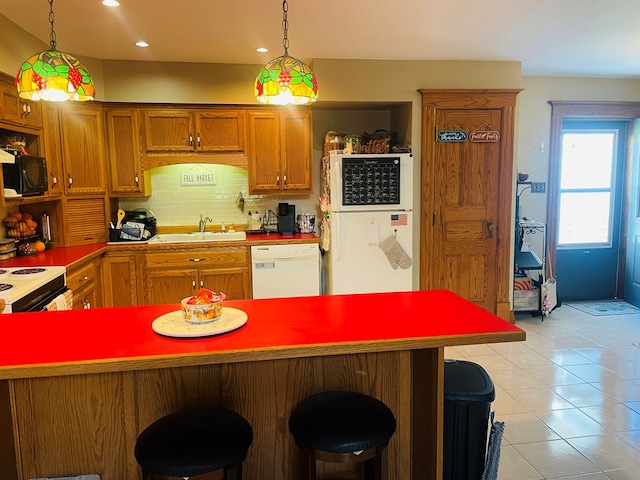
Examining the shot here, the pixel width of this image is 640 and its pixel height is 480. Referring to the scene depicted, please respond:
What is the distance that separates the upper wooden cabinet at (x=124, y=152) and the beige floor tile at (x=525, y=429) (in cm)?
360

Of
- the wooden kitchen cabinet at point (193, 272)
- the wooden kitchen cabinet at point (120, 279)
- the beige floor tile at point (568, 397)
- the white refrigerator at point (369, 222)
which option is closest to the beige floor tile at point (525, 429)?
the beige floor tile at point (568, 397)

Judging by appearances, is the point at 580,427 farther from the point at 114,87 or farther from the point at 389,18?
the point at 114,87

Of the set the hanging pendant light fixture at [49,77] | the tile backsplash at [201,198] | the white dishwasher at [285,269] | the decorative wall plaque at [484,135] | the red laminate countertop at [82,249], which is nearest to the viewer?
the hanging pendant light fixture at [49,77]

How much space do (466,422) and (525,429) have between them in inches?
48.1

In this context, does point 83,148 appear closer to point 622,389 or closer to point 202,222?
point 202,222

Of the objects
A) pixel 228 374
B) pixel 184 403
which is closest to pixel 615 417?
pixel 228 374

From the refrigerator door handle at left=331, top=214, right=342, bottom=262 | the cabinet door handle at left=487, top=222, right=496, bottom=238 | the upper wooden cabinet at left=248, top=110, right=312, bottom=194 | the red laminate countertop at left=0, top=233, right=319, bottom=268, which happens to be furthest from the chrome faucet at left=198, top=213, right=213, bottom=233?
the cabinet door handle at left=487, top=222, right=496, bottom=238

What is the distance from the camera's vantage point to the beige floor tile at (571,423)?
9.52 feet

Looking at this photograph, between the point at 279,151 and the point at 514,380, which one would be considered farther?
the point at 279,151

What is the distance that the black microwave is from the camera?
3.32 metres

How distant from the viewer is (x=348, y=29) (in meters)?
3.59

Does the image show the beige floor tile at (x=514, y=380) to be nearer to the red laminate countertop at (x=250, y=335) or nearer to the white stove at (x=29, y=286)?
the red laminate countertop at (x=250, y=335)

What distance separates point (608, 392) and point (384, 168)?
2.38 metres

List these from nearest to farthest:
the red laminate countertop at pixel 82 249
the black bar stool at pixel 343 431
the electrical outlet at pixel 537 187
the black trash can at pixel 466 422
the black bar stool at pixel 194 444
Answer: the black bar stool at pixel 194 444 < the black bar stool at pixel 343 431 < the black trash can at pixel 466 422 < the red laminate countertop at pixel 82 249 < the electrical outlet at pixel 537 187
